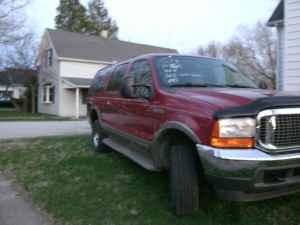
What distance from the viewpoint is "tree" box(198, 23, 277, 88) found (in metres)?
40.5

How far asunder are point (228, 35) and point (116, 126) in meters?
45.2

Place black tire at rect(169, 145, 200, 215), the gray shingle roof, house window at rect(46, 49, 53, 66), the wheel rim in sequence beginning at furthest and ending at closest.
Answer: house window at rect(46, 49, 53, 66)
the gray shingle roof
the wheel rim
black tire at rect(169, 145, 200, 215)

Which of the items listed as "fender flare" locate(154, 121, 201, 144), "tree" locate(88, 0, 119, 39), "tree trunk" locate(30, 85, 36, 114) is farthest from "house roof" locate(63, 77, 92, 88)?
"tree" locate(88, 0, 119, 39)

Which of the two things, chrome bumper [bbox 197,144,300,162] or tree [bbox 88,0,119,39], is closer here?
chrome bumper [bbox 197,144,300,162]

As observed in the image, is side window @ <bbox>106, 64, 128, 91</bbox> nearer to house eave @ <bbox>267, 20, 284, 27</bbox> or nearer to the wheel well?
the wheel well

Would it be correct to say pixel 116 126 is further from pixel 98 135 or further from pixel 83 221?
pixel 83 221

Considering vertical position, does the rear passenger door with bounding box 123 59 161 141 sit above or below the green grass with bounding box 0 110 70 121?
above

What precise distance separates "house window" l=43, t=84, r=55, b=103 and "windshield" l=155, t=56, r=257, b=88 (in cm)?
2458

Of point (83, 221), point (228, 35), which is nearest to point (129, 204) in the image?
point (83, 221)

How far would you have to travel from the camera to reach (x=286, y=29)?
7.27m

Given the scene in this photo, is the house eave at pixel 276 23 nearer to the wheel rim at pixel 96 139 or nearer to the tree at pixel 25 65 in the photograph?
the wheel rim at pixel 96 139

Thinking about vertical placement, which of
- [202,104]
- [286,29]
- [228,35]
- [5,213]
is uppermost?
[228,35]

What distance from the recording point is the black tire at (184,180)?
3928 millimetres

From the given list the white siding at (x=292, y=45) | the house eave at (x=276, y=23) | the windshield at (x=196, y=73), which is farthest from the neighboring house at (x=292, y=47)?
the windshield at (x=196, y=73)
